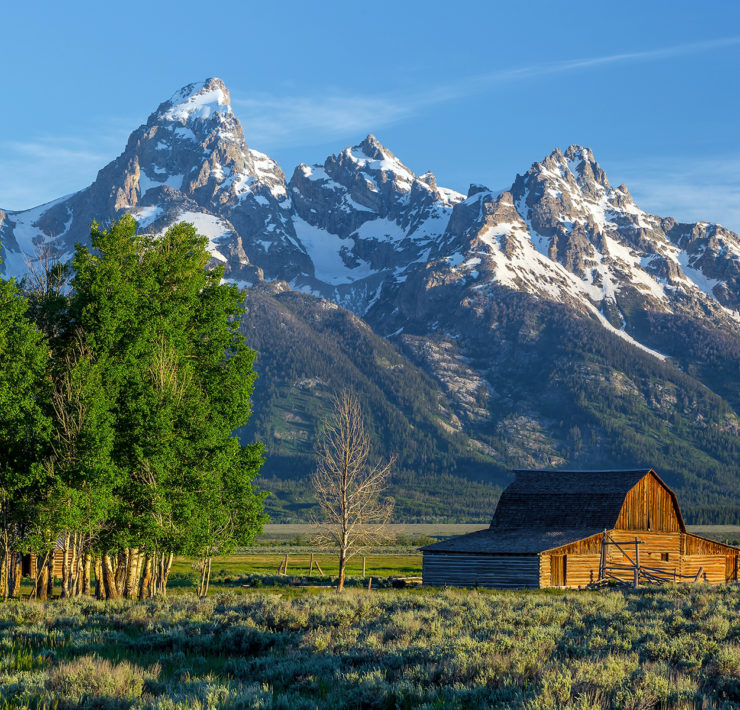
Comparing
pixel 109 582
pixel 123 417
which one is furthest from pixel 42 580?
pixel 123 417

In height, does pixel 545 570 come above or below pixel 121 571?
below

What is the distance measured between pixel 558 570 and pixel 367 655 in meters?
41.4

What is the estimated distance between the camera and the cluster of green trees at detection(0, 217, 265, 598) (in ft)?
118

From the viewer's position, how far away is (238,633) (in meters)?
23.1

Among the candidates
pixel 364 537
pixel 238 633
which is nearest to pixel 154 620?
pixel 238 633

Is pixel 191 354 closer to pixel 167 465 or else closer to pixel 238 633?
pixel 167 465

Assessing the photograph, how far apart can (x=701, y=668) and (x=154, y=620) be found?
50.4 ft

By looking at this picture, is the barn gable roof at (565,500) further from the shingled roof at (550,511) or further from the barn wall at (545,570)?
the barn wall at (545,570)

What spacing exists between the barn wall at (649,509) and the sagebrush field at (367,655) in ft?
105

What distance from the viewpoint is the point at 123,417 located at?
125 ft

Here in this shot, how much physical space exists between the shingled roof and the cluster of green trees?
881 inches

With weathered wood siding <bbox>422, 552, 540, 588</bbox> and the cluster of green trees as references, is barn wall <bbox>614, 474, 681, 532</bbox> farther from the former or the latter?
the cluster of green trees

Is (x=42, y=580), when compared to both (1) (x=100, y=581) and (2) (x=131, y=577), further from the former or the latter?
(2) (x=131, y=577)

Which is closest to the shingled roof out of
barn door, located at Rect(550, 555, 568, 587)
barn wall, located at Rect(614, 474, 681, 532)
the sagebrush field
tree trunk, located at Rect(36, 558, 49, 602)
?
barn wall, located at Rect(614, 474, 681, 532)
